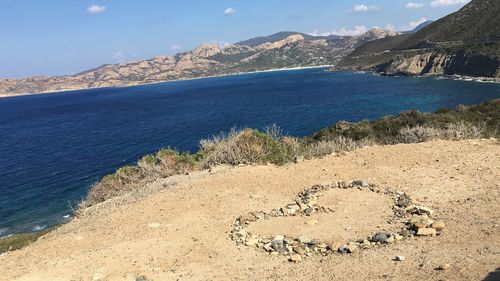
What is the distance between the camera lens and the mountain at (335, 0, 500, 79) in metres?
99.4

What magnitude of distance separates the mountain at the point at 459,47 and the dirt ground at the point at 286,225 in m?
89.1

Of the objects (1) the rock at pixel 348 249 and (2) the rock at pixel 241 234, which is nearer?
(1) the rock at pixel 348 249

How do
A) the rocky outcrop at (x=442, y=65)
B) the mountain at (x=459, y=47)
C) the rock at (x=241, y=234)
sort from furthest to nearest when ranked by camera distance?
1. the mountain at (x=459, y=47)
2. the rocky outcrop at (x=442, y=65)
3. the rock at (x=241, y=234)

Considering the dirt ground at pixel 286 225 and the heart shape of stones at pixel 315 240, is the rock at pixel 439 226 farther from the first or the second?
the dirt ground at pixel 286 225

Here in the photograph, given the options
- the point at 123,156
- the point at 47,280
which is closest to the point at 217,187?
the point at 47,280

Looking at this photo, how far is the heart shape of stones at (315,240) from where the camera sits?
32.9ft

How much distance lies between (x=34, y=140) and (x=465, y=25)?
12102 cm

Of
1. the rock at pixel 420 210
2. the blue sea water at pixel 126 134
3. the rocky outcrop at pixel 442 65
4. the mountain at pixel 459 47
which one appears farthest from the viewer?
the mountain at pixel 459 47

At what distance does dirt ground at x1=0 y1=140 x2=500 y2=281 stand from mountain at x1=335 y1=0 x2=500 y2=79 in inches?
3507

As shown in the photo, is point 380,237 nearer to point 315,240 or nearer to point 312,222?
point 315,240

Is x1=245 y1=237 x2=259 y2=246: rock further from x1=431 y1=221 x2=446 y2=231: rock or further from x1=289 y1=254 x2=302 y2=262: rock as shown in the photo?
x1=431 y1=221 x2=446 y2=231: rock

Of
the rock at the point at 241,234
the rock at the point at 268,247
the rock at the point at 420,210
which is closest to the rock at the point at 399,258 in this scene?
the rock at the point at 420,210

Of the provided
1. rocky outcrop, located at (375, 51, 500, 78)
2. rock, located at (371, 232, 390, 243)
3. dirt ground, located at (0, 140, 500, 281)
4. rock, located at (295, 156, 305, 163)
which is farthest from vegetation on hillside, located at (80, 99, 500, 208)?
rocky outcrop, located at (375, 51, 500, 78)

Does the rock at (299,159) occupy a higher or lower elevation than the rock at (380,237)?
higher
